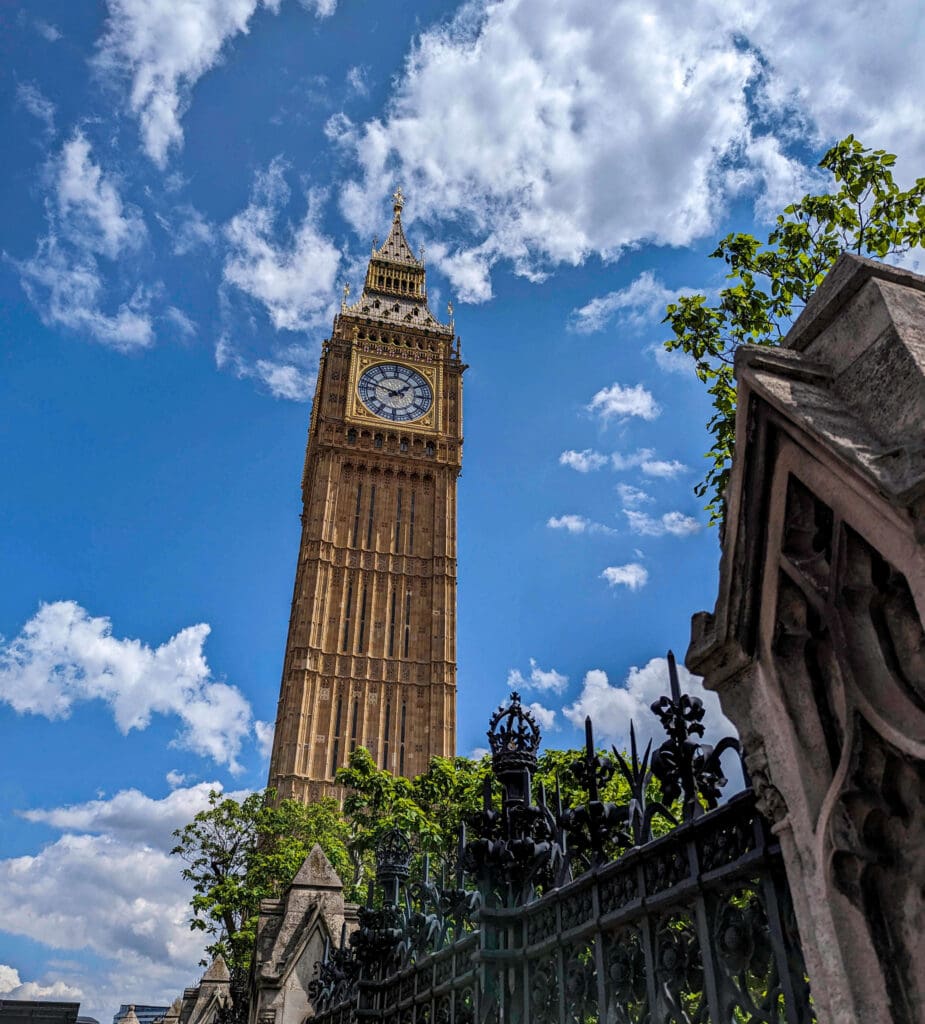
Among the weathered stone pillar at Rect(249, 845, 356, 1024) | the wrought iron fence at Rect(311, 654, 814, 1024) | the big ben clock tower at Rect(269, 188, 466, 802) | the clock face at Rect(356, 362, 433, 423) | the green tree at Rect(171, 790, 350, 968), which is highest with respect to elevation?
the clock face at Rect(356, 362, 433, 423)

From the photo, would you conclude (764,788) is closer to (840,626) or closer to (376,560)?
(840,626)

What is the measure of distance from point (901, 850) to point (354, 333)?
5773 cm

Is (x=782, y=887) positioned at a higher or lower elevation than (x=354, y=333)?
lower

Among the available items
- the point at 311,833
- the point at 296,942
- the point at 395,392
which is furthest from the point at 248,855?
the point at 395,392

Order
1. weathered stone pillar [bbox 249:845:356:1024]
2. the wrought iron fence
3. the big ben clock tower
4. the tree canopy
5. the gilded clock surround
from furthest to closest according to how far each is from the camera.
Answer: the gilded clock surround → the big ben clock tower → the tree canopy → weathered stone pillar [bbox 249:845:356:1024] → the wrought iron fence

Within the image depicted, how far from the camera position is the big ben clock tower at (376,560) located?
46625 mm

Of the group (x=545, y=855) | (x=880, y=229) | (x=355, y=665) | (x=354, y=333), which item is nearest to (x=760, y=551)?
(x=545, y=855)

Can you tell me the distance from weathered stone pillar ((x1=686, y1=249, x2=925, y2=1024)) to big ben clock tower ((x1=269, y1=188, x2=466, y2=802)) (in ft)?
142

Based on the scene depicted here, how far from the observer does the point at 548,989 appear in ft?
11.0

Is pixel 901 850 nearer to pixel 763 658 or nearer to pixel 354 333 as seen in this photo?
pixel 763 658

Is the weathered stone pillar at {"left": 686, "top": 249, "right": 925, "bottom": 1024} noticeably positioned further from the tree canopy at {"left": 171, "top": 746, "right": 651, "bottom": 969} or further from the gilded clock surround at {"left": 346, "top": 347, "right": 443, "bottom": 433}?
the gilded clock surround at {"left": 346, "top": 347, "right": 443, "bottom": 433}

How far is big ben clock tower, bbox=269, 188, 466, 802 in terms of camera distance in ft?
153

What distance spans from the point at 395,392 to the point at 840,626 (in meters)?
55.3

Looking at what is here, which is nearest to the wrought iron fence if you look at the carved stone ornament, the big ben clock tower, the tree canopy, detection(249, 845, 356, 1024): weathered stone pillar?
the carved stone ornament
